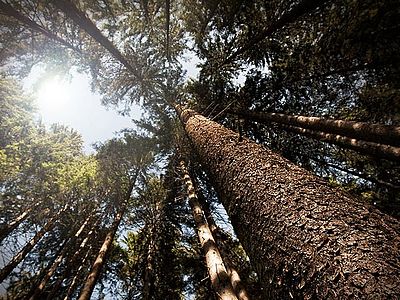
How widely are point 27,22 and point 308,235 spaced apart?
1197cm

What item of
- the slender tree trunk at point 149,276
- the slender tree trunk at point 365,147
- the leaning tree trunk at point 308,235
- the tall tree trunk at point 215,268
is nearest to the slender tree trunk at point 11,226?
the slender tree trunk at point 149,276

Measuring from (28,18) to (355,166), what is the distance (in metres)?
12.0

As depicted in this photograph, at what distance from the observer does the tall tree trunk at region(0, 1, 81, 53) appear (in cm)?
893

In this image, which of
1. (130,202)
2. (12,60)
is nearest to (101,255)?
(130,202)

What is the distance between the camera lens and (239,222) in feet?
8.34

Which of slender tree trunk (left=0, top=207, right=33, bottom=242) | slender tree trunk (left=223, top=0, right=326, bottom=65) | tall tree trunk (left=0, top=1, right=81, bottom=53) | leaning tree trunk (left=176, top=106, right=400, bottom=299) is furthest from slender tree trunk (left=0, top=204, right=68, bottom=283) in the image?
slender tree trunk (left=223, top=0, right=326, bottom=65)

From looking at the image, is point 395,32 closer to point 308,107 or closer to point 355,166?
point 308,107

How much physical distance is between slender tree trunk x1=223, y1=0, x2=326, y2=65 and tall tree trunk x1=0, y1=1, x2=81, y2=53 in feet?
25.1

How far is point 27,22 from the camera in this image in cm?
978

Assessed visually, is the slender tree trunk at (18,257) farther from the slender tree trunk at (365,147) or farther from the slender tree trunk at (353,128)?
the slender tree trunk at (365,147)

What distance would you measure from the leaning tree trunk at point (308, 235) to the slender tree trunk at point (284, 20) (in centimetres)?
423

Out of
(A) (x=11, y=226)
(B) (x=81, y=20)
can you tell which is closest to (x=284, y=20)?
(B) (x=81, y=20)

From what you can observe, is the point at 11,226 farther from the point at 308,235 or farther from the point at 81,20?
the point at 308,235

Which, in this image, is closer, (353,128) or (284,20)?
(353,128)
